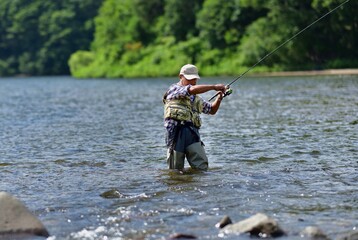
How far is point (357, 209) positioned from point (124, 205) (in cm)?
329

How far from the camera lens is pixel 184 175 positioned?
517 inches

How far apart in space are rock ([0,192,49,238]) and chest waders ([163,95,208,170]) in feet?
14.0

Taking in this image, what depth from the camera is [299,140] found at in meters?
18.1

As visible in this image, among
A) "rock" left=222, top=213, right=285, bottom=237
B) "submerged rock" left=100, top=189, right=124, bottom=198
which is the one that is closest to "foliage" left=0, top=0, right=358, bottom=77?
"submerged rock" left=100, top=189, right=124, bottom=198

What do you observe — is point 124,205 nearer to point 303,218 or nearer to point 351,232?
point 303,218

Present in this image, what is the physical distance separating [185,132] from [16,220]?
15.1 feet

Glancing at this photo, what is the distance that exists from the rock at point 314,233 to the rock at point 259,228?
29cm

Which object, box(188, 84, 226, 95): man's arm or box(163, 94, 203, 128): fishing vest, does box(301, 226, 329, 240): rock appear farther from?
box(163, 94, 203, 128): fishing vest

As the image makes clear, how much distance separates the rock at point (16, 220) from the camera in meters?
8.93

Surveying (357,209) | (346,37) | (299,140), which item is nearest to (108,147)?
(299,140)

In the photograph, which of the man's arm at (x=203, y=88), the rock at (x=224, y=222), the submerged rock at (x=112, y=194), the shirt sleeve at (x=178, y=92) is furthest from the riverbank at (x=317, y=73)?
the rock at (x=224, y=222)

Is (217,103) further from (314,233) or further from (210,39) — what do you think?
(210,39)

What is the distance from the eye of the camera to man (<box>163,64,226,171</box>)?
12.7 meters

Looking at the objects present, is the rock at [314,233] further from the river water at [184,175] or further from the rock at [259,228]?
the rock at [259,228]
